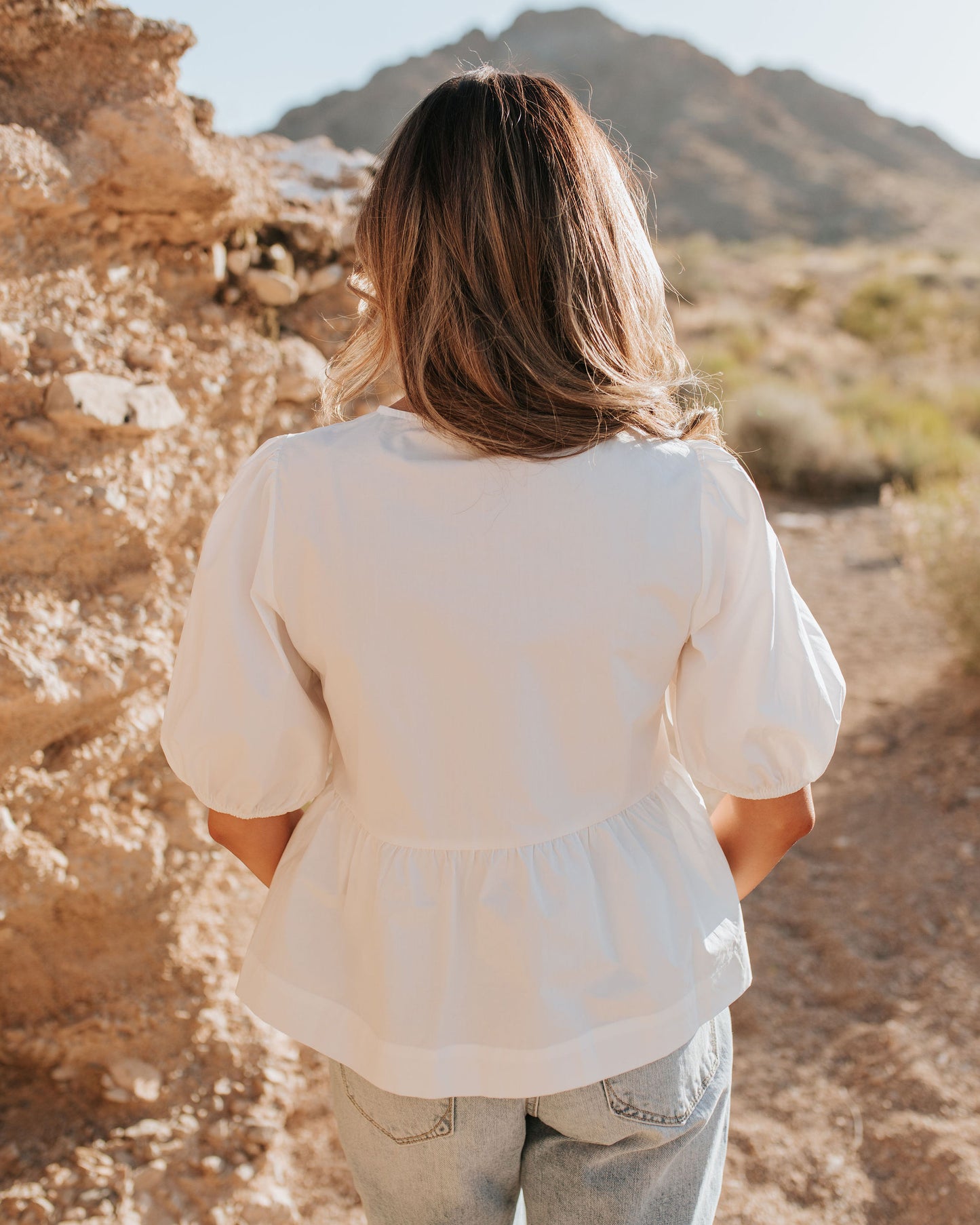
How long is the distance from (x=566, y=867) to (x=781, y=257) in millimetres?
27275

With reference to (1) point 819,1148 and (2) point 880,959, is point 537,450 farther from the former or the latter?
(2) point 880,959

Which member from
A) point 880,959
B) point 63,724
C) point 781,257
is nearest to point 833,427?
point 880,959

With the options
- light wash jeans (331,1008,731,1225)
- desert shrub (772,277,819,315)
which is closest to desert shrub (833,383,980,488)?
light wash jeans (331,1008,731,1225)

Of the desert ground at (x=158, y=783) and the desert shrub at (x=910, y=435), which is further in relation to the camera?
the desert shrub at (x=910, y=435)

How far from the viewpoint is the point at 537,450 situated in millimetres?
862

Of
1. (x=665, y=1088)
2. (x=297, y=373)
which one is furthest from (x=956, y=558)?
(x=665, y=1088)

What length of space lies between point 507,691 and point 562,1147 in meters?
A: 0.56

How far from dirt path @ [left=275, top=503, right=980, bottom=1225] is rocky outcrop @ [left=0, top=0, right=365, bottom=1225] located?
1.00 feet

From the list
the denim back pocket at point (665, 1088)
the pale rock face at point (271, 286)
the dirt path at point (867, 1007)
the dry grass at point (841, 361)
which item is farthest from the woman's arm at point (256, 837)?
the pale rock face at point (271, 286)

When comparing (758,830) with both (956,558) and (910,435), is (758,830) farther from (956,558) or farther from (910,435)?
(910,435)

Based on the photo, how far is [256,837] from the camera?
1.13m

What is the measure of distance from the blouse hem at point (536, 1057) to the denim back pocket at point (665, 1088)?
0.10 feet

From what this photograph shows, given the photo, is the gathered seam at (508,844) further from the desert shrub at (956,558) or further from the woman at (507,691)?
the desert shrub at (956,558)

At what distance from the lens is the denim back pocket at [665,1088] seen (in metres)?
0.96
